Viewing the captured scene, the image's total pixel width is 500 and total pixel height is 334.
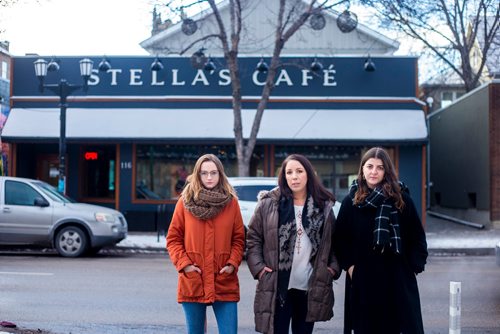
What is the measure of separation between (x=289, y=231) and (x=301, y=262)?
24 centimetres

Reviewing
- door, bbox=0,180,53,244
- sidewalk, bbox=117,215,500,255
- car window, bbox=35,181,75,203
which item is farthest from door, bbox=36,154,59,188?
door, bbox=0,180,53,244

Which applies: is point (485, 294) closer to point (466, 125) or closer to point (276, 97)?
point (276, 97)

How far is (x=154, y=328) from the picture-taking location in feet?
26.7

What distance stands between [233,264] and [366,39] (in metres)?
23.5

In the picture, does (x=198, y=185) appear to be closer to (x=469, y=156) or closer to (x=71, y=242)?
(x=71, y=242)

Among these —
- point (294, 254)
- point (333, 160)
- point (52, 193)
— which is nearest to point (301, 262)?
point (294, 254)

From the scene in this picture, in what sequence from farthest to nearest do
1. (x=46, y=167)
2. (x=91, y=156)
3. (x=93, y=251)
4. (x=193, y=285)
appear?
(x=46, y=167) → (x=91, y=156) → (x=93, y=251) → (x=193, y=285)

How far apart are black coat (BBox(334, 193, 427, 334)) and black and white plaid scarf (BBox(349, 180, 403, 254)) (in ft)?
0.18

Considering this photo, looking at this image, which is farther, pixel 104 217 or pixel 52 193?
pixel 52 193

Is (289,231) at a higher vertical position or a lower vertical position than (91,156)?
lower

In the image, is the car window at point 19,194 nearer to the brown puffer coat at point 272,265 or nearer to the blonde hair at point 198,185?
the blonde hair at point 198,185

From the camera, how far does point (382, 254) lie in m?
5.38

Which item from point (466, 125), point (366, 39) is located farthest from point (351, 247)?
point (366, 39)

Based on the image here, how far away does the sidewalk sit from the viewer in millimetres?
17484
